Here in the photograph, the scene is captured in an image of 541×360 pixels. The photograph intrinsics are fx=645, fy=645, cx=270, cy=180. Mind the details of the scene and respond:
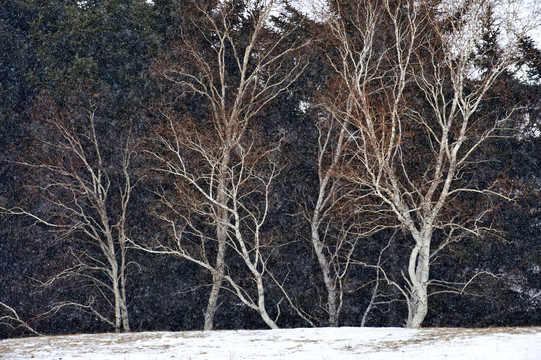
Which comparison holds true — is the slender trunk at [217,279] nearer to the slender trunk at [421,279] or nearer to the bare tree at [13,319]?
the bare tree at [13,319]

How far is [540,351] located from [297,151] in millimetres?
12343

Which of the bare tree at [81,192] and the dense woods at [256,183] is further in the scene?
the dense woods at [256,183]

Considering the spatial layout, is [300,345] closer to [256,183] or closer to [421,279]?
[421,279]

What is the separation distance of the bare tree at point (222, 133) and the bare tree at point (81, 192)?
1.80 metres

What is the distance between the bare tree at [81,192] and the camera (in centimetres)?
1831

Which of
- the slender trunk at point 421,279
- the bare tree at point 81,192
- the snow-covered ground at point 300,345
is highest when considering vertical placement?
the bare tree at point 81,192

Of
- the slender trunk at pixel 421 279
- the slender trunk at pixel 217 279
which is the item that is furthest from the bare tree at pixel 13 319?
the slender trunk at pixel 421 279

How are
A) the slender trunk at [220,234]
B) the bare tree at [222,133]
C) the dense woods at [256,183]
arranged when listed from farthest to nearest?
the dense woods at [256,183], the bare tree at [222,133], the slender trunk at [220,234]

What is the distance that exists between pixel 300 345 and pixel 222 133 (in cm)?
799

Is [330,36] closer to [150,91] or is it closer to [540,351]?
→ [150,91]

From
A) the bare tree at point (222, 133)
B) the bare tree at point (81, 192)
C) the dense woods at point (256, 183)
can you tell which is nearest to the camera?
the bare tree at point (222, 133)

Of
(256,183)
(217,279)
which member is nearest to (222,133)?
(256,183)

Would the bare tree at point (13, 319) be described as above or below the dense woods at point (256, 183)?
below

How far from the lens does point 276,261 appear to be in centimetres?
2038
